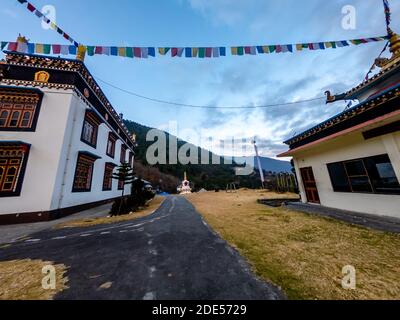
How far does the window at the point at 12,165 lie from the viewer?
862cm

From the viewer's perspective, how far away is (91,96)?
1297 centimetres

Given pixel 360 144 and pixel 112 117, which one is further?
pixel 112 117

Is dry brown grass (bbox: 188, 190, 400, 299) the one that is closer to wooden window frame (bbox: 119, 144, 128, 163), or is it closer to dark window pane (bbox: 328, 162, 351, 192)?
dark window pane (bbox: 328, 162, 351, 192)

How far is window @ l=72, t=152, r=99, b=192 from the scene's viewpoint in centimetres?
1129

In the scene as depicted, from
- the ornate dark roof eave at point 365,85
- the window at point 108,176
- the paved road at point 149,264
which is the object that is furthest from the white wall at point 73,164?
the ornate dark roof eave at point 365,85

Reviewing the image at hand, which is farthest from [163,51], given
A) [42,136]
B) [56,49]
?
[42,136]

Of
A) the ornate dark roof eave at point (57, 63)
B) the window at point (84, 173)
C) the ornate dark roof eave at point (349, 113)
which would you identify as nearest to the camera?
the ornate dark roof eave at point (349, 113)

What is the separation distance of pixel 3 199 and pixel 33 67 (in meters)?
7.86

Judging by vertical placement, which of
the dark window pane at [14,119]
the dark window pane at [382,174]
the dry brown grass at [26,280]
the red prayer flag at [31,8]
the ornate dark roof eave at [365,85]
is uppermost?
the red prayer flag at [31,8]

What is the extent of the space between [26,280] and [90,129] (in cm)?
1248

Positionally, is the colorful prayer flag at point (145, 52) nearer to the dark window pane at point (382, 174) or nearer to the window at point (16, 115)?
the window at point (16, 115)

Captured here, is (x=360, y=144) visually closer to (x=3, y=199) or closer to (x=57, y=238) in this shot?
(x=57, y=238)

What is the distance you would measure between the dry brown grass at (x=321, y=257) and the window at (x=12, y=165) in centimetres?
1060
